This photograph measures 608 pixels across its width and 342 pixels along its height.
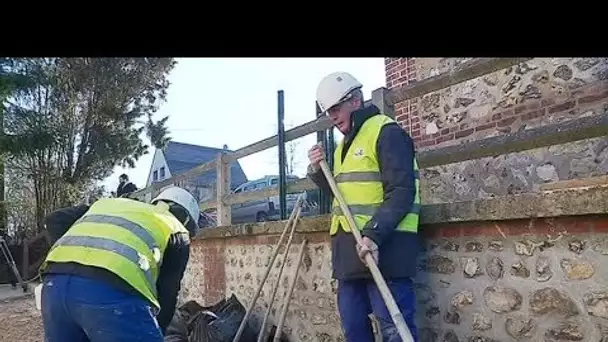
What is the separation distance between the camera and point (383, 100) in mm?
3809

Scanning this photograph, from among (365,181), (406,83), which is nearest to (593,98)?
(406,83)

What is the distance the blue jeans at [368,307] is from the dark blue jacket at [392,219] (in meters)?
0.06

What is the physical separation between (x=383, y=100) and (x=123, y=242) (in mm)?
1896

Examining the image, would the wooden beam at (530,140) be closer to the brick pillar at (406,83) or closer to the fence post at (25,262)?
the brick pillar at (406,83)

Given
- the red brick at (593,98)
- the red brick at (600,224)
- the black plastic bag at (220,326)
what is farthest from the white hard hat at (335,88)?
the red brick at (593,98)

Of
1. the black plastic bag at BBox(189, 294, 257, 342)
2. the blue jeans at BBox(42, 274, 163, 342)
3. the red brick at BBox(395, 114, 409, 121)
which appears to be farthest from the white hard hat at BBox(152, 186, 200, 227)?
the red brick at BBox(395, 114, 409, 121)

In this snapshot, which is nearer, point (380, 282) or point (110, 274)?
point (110, 274)

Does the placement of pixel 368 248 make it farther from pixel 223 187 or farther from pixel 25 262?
pixel 25 262

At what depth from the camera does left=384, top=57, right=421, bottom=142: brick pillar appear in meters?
5.97

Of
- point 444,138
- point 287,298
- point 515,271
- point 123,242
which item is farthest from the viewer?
point 444,138

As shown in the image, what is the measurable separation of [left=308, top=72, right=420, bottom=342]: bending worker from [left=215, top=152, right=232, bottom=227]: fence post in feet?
10.5
